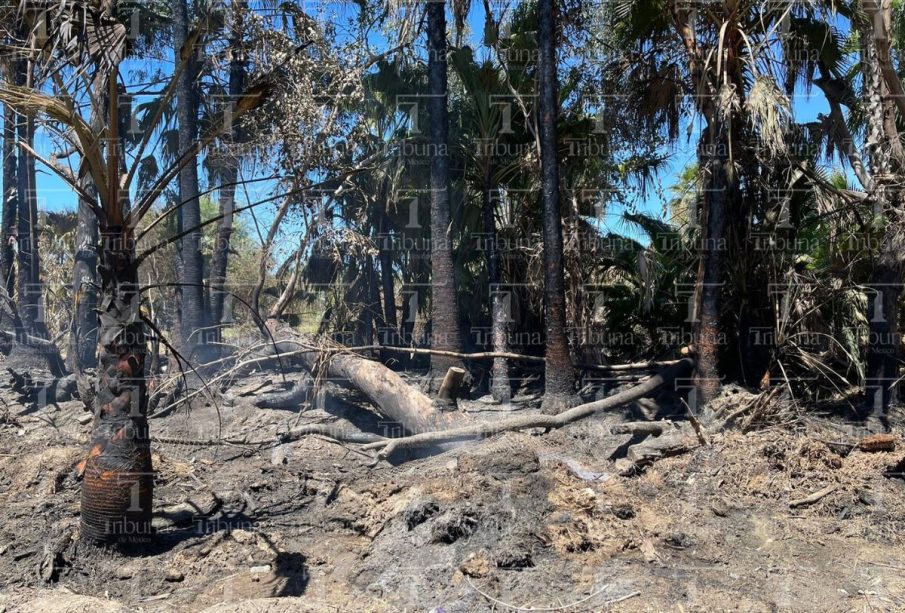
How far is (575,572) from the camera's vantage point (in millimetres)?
6305

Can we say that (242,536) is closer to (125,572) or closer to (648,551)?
(125,572)

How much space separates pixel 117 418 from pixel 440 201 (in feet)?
26.6

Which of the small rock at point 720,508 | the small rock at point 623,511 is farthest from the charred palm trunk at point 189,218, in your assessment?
the small rock at point 720,508

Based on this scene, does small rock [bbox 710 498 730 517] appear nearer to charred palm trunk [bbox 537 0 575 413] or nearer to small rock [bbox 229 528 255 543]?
charred palm trunk [bbox 537 0 575 413]

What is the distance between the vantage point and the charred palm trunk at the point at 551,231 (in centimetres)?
1205

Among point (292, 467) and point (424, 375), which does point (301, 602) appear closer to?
point (292, 467)

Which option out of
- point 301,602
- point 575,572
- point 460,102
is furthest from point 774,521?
point 460,102

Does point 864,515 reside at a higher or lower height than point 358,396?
lower

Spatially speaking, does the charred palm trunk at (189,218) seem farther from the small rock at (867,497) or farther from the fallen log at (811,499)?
the small rock at (867,497)

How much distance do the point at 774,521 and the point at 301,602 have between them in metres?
4.81

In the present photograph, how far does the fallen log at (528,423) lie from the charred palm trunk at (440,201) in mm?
3331

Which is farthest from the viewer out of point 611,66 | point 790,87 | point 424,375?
point 424,375

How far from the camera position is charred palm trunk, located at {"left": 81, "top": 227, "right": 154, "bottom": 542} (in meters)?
6.70

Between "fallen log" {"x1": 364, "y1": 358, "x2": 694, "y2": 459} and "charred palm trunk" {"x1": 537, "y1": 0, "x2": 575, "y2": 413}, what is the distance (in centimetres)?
105
